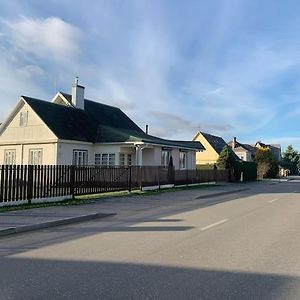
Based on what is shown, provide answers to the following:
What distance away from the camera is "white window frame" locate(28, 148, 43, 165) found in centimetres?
3108

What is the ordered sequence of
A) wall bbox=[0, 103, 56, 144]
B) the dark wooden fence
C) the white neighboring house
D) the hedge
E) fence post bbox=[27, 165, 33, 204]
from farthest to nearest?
1. the hedge
2. wall bbox=[0, 103, 56, 144]
3. the white neighboring house
4. fence post bbox=[27, 165, 33, 204]
5. the dark wooden fence

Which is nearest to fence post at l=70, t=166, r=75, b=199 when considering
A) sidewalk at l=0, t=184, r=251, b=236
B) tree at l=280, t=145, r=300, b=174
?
sidewalk at l=0, t=184, r=251, b=236

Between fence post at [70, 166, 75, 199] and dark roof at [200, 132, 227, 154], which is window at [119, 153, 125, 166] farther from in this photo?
dark roof at [200, 132, 227, 154]

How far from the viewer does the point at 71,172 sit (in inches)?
780

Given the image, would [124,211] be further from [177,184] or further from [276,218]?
[177,184]

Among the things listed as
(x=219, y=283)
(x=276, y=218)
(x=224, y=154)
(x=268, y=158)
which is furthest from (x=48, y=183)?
(x=268, y=158)

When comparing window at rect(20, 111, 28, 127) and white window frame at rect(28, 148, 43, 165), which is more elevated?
window at rect(20, 111, 28, 127)

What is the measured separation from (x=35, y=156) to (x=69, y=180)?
41.8 ft

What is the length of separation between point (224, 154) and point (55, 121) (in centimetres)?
2264

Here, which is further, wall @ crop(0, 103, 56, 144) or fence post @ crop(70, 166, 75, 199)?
wall @ crop(0, 103, 56, 144)

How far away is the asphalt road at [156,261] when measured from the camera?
5809 mm

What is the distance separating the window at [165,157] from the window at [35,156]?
925 cm

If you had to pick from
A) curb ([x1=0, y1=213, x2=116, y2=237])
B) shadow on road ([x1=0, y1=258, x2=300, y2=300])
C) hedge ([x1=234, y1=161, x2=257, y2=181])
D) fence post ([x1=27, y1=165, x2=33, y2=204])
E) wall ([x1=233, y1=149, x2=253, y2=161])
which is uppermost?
wall ([x1=233, y1=149, x2=253, y2=161])

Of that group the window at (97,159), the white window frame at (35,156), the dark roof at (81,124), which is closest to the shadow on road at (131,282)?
the dark roof at (81,124)
